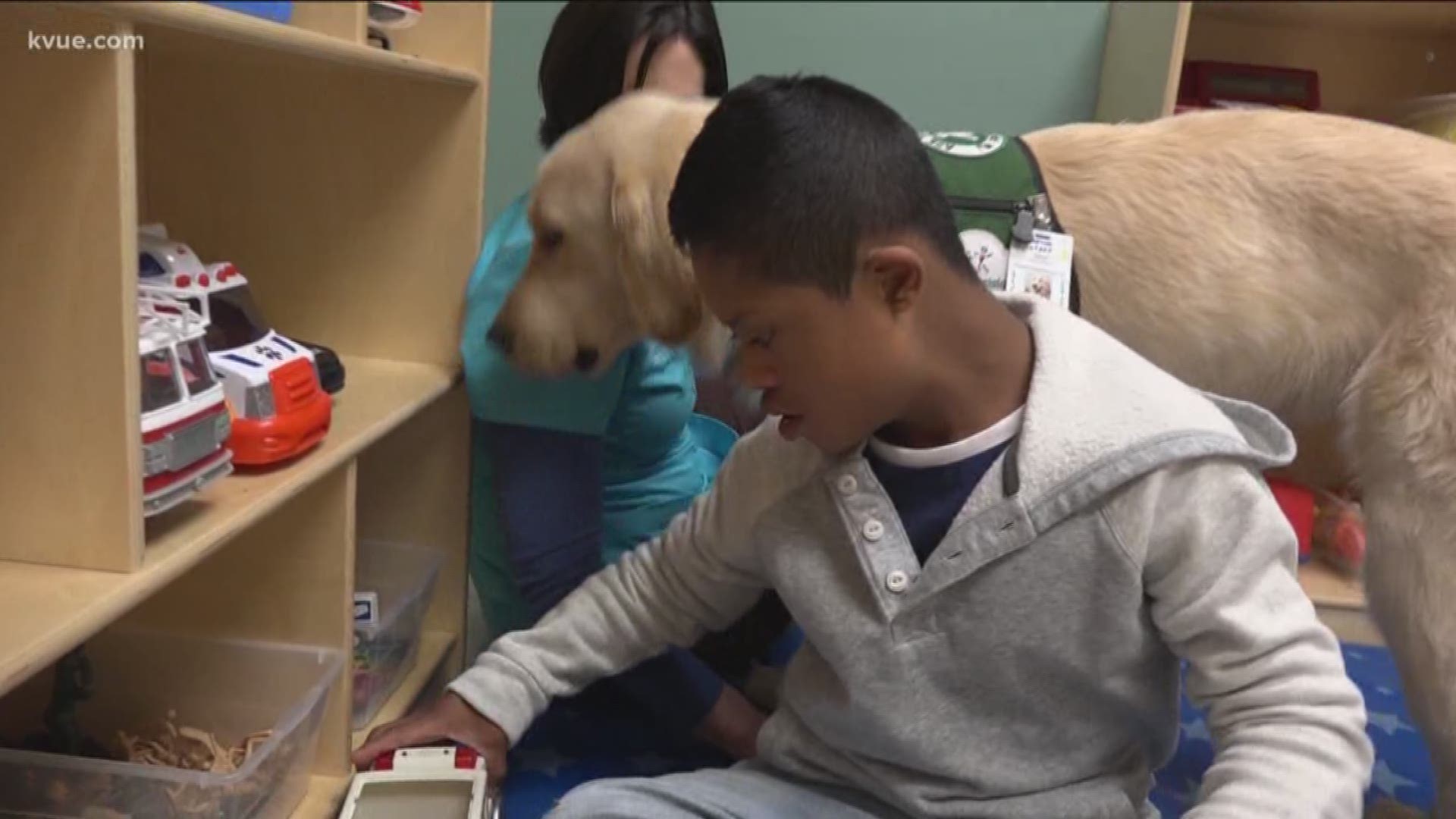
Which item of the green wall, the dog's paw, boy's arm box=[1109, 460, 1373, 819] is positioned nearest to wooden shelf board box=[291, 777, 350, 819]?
boy's arm box=[1109, 460, 1373, 819]

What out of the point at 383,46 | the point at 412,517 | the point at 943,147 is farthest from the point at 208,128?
the point at 943,147

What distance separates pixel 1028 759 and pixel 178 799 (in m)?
0.58

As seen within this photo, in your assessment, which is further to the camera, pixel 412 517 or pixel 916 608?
pixel 412 517

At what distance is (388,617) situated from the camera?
113cm

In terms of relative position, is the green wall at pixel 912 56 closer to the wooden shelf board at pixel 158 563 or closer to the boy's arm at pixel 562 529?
the boy's arm at pixel 562 529

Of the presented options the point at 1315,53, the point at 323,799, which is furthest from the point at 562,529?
the point at 1315,53

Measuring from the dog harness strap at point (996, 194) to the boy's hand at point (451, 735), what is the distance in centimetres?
59

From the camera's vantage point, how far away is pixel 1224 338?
1.15 meters

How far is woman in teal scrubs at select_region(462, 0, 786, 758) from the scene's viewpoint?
1.09 meters

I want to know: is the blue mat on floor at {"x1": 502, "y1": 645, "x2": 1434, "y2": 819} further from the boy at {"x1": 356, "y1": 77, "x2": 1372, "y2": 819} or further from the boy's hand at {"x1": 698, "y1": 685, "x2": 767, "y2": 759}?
the boy at {"x1": 356, "y1": 77, "x2": 1372, "y2": 819}

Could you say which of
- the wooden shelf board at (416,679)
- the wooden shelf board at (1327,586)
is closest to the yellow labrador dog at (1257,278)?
the wooden shelf board at (416,679)

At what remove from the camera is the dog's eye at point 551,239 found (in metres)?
1.12

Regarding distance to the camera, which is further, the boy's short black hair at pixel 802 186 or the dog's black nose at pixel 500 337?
the dog's black nose at pixel 500 337

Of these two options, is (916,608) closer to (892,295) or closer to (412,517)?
(892,295)
